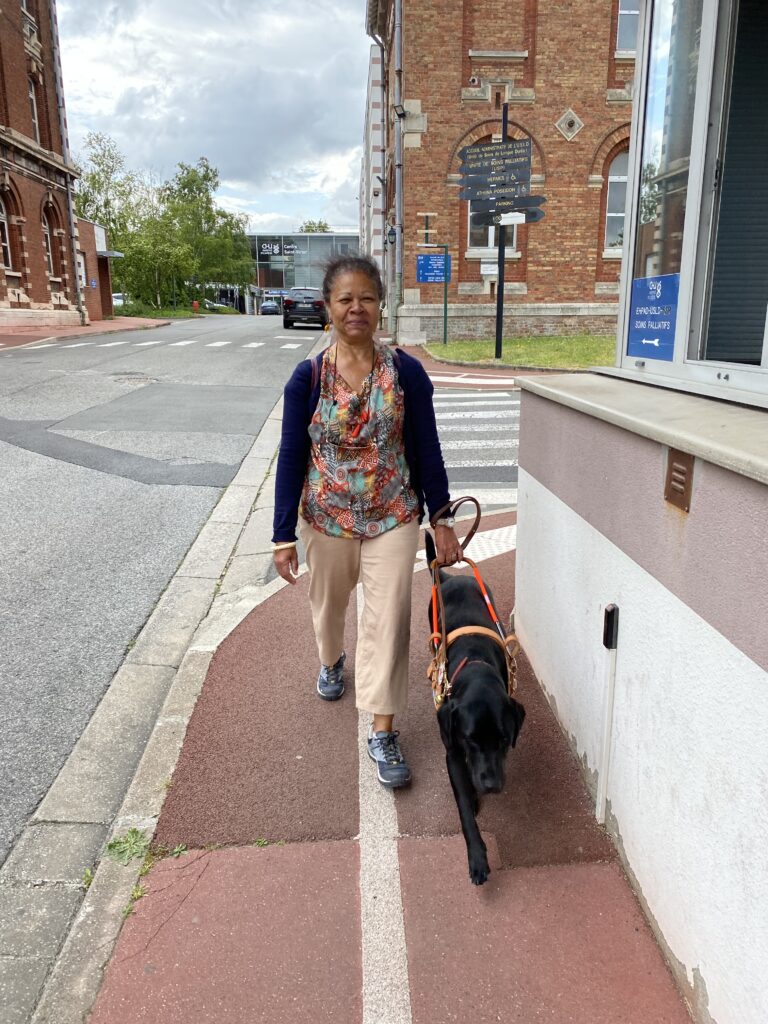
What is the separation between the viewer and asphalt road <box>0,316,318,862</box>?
3680mm

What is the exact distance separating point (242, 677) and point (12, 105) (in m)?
35.6

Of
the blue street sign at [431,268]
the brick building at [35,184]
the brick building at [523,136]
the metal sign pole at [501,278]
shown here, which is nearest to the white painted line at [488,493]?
the metal sign pole at [501,278]

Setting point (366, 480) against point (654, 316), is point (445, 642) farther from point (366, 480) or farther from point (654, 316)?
Result: point (654, 316)

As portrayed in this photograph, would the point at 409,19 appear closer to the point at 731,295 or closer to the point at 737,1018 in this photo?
the point at 731,295

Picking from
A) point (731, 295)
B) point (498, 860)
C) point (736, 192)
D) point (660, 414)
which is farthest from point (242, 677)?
point (736, 192)

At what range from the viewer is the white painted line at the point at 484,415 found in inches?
454

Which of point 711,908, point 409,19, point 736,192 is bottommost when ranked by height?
point 711,908

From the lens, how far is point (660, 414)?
2.34 metres

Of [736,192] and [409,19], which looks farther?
[409,19]

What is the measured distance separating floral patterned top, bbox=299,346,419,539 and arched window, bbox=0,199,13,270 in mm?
33422

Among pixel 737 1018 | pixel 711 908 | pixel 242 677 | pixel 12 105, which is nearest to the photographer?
pixel 737 1018

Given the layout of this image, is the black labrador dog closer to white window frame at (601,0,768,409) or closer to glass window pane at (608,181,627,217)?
white window frame at (601,0,768,409)

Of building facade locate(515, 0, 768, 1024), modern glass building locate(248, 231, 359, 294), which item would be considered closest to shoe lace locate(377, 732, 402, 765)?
building facade locate(515, 0, 768, 1024)

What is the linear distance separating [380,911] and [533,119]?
2409 centimetres
